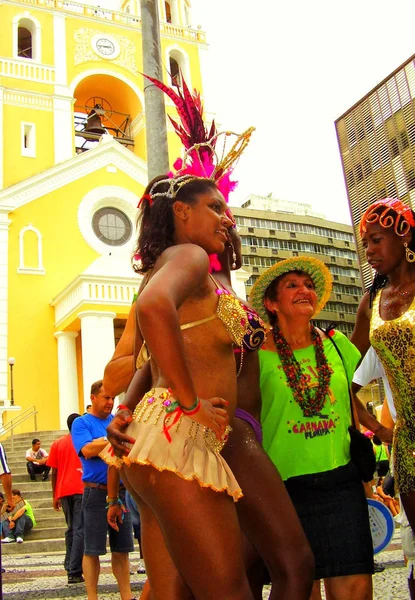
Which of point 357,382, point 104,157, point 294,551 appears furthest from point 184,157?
point 104,157

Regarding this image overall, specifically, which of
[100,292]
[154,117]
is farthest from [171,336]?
[100,292]

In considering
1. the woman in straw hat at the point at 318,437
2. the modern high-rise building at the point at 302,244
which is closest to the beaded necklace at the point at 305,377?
the woman in straw hat at the point at 318,437

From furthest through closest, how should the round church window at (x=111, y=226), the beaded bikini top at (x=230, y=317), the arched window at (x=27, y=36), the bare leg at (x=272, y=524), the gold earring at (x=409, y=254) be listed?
the arched window at (x=27, y=36) < the round church window at (x=111, y=226) < the gold earring at (x=409, y=254) < the bare leg at (x=272, y=524) < the beaded bikini top at (x=230, y=317)

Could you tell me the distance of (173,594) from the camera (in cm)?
217

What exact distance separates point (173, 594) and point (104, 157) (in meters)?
21.5

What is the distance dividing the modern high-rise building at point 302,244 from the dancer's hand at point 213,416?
61.1 meters

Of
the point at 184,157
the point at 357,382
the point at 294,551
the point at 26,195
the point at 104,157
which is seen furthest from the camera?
the point at 104,157

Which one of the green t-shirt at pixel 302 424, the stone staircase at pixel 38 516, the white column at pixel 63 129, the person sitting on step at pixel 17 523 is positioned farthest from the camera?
the white column at pixel 63 129

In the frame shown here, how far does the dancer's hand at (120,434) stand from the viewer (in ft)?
7.25

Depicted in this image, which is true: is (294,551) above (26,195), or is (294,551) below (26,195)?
below

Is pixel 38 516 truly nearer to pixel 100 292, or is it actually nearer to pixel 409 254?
pixel 100 292

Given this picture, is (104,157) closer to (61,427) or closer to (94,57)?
(94,57)

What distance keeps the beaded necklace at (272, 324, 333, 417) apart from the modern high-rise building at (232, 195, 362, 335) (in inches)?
2360

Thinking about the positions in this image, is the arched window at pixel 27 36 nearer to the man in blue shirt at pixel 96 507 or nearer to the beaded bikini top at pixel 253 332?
the man in blue shirt at pixel 96 507
